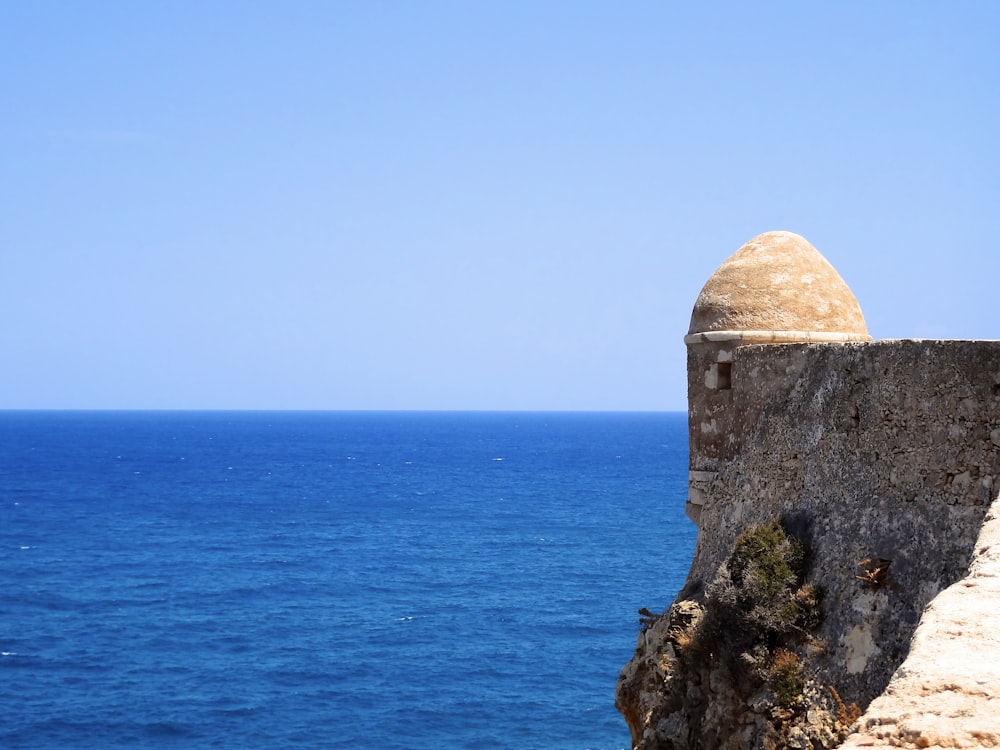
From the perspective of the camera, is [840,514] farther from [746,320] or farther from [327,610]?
[327,610]

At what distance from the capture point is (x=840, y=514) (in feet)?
33.1

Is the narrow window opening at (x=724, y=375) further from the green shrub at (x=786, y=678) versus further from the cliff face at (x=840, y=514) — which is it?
the green shrub at (x=786, y=678)

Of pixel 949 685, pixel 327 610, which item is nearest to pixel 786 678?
pixel 949 685

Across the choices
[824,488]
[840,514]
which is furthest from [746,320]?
[840,514]

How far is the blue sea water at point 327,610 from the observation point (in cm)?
3456

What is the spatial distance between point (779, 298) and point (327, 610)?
40031mm

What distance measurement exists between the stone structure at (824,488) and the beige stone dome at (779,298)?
18 mm

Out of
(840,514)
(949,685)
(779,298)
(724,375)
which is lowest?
(949,685)

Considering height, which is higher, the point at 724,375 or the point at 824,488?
the point at 724,375

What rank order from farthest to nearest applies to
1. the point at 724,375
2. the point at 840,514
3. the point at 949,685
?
the point at 724,375 < the point at 840,514 < the point at 949,685

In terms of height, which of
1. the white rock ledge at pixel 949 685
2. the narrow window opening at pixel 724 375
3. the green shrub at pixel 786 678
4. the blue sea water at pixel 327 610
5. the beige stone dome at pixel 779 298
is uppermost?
the beige stone dome at pixel 779 298

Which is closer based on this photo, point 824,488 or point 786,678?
point 786,678

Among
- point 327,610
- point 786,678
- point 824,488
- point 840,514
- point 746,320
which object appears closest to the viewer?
point 786,678

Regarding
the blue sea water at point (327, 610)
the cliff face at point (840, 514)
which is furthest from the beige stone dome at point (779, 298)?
the blue sea water at point (327, 610)
